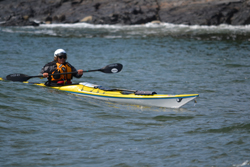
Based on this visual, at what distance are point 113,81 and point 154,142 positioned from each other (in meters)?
5.74

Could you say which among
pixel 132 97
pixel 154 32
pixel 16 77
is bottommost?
pixel 132 97

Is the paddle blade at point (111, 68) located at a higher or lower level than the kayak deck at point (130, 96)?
higher

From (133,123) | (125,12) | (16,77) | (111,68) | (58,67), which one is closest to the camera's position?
(133,123)

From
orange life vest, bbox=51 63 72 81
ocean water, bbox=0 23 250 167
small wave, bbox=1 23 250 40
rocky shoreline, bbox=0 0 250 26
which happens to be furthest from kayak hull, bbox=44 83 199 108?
rocky shoreline, bbox=0 0 250 26

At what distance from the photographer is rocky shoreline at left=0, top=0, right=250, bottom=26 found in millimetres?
33438

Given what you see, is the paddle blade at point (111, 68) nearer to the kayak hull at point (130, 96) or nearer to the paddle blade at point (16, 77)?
the kayak hull at point (130, 96)

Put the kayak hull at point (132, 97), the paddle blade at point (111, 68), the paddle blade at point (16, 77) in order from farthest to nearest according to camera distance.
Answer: the paddle blade at point (111, 68)
the paddle blade at point (16, 77)
the kayak hull at point (132, 97)

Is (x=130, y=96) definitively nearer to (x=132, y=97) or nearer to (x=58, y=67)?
(x=132, y=97)

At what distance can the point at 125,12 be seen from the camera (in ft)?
120

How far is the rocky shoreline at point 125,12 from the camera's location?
33438 mm

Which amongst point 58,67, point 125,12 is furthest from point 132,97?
point 125,12

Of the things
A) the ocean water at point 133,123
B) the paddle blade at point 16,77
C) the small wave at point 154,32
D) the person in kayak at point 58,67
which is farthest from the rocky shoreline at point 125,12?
the person in kayak at point 58,67

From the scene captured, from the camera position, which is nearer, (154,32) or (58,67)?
(58,67)

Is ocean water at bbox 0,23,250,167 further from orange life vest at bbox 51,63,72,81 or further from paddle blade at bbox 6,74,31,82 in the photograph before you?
orange life vest at bbox 51,63,72,81
